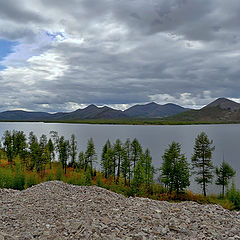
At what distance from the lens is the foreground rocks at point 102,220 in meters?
11.3

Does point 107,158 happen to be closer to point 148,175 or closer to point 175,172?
point 148,175

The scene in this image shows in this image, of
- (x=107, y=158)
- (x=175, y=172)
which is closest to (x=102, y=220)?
(x=175, y=172)

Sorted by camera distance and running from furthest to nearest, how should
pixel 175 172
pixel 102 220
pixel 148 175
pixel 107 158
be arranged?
pixel 107 158 < pixel 148 175 < pixel 175 172 < pixel 102 220

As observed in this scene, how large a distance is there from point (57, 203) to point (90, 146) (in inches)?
2075

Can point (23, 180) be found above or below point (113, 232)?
below

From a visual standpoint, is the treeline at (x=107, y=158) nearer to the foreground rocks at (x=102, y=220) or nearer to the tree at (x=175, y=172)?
the tree at (x=175, y=172)

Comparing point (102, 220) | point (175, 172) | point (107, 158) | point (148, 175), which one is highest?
point (102, 220)

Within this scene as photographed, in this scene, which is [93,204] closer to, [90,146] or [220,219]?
[220,219]

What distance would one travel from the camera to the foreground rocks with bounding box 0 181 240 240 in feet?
37.2

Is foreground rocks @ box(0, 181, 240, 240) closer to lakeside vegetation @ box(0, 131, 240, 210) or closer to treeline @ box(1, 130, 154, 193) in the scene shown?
lakeside vegetation @ box(0, 131, 240, 210)

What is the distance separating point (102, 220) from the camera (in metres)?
12.8

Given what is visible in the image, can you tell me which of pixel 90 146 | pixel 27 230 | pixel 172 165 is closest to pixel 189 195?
pixel 172 165

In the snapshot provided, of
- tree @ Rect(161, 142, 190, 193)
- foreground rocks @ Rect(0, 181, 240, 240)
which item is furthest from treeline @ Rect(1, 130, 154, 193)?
foreground rocks @ Rect(0, 181, 240, 240)

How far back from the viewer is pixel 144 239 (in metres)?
10.7
